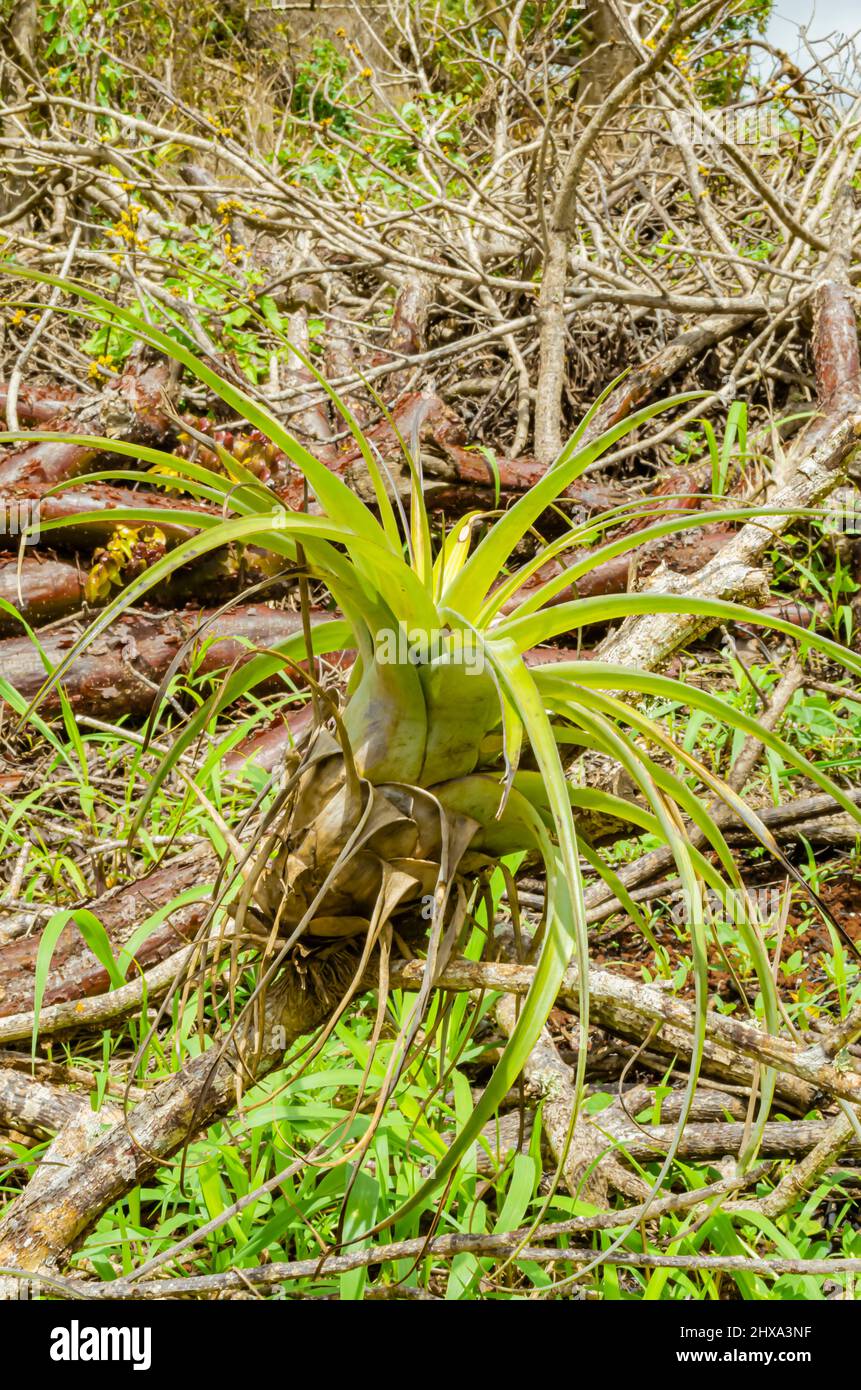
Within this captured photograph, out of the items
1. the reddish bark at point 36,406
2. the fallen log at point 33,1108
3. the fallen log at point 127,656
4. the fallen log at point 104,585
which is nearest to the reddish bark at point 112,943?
the fallen log at point 33,1108

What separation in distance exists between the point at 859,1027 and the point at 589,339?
3960 millimetres

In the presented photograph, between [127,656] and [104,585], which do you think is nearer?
[127,656]

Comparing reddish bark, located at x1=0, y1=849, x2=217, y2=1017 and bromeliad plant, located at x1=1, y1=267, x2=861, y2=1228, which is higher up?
bromeliad plant, located at x1=1, y1=267, x2=861, y2=1228

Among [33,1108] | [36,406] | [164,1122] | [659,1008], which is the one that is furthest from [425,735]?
[36,406]

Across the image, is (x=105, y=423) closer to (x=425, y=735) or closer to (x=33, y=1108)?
(x=33, y=1108)

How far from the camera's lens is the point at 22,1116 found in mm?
1747

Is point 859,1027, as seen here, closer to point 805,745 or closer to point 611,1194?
point 611,1194

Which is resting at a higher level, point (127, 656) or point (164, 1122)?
point (127, 656)

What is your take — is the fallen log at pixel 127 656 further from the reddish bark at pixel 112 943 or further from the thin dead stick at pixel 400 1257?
the thin dead stick at pixel 400 1257

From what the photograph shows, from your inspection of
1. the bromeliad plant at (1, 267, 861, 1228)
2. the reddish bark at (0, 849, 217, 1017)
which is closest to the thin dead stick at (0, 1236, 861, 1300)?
the bromeliad plant at (1, 267, 861, 1228)

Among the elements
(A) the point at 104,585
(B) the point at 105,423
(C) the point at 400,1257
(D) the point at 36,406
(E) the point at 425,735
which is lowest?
(C) the point at 400,1257

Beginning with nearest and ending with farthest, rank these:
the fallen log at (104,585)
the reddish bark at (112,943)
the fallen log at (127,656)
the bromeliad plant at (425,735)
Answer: the bromeliad plant at (425,735)
the reddish bark at (112,943)
the fallen log at (127,656)
the fallen log at (104,585)

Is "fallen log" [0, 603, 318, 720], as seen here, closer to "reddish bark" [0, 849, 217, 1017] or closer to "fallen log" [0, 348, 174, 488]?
"fallen log" [0, 348, 174, 488]
